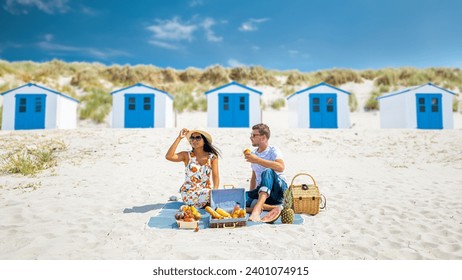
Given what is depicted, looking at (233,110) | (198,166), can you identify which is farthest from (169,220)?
(233,110)

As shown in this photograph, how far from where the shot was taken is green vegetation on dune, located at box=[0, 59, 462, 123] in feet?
76.6

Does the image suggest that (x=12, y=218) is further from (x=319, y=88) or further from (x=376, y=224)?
(x=319, y=88)

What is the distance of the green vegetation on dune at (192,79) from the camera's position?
76.6 feet

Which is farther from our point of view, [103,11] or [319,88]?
[319,88]

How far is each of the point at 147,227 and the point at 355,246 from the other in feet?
7.39

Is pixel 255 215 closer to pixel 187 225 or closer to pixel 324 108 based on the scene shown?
pixel 187 225

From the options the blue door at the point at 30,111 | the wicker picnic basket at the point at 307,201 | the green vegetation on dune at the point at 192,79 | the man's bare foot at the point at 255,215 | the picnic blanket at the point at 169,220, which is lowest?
the picnic blanket at the point at 169,220

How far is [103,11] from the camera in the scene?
636 centimetres

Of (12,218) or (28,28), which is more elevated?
(28,28)

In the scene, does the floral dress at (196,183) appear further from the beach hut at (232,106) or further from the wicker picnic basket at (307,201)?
the beach hut at (232,106)

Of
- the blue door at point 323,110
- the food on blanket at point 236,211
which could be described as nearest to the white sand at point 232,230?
the food on blanket at point 236,211

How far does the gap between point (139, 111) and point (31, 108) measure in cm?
540
